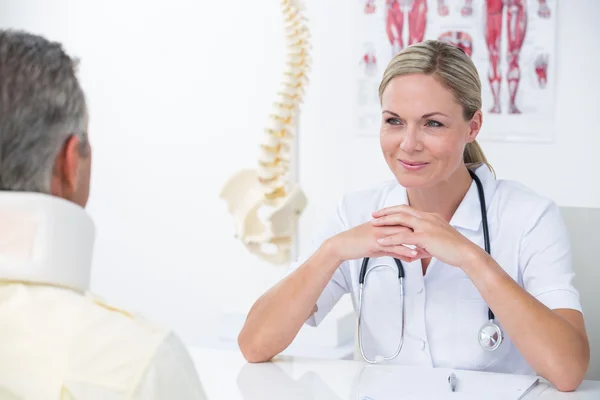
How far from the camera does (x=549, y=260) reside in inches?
69.8

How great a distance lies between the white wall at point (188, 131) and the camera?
3.59m

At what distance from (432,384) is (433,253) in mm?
249

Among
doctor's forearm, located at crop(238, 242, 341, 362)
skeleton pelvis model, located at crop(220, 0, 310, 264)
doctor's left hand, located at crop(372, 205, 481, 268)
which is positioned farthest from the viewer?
skeleton pelvis model, located at crop(220, 0, 310, 264)

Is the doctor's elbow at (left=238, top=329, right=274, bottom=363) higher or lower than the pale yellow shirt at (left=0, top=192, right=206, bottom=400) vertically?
lower

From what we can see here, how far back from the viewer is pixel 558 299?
1715mm

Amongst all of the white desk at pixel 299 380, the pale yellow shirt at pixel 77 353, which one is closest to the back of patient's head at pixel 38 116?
the pale yellow shirt at pixel 77 353

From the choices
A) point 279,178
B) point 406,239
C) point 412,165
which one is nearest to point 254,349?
point 406,239

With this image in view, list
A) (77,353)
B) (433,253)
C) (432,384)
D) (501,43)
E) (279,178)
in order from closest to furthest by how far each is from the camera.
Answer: (77,353) < (432,384) < (433,253) < (279,178) < (501,43)

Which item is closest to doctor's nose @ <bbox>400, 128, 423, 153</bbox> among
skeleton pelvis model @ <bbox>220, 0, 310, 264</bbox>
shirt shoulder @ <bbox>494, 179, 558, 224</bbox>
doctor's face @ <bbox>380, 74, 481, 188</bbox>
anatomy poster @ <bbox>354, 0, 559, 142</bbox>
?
doctor's face @ <bbox>380, 74, 481, 188</bbox>

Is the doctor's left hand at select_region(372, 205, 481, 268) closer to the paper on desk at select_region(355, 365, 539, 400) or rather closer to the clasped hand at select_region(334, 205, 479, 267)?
the clasped hand at select_region(334, 205, 479, 267)

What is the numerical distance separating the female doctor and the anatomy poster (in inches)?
56.1

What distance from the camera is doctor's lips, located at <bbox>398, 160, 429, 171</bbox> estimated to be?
186cm

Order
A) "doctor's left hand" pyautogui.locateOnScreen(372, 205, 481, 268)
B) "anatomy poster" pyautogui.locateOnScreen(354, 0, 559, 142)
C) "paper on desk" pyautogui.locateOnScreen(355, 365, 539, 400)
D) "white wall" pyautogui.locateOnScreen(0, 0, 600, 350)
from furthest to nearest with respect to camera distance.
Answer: "white wall" pyautogui.locateOnScreen(0, 0, 600, 350)
"anatomy poster" pyautogui.locateOnScreen(354, 0, 559, 142)
"doctor's left hand" pyautogui.locateOnScreen(372, 205, 481, 268)
"paper on desk" pyautogui.locateOnScreen(355, 365, 539, 400)

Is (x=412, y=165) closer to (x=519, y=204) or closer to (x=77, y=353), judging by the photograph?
(x=519, y=204)
